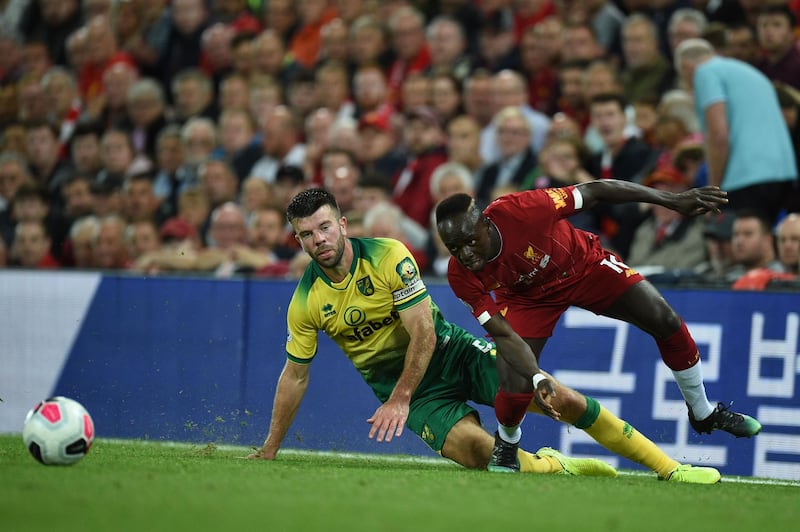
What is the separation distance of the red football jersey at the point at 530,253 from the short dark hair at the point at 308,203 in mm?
873

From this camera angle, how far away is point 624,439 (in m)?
8.23

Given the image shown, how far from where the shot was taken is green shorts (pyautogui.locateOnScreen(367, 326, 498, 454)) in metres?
8.48

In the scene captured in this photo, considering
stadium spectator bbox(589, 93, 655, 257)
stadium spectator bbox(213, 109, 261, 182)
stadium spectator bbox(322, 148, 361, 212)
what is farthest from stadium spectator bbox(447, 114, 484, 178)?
stadium spectator bbox(213, 109, 261, 182)

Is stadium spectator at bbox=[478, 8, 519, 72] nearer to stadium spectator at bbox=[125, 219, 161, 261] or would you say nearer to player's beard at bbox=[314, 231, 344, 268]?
stadium spectator at bbox=[125, 219, 161, 261]

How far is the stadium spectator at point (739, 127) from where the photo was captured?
418 inches

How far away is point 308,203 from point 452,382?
5.26 feet

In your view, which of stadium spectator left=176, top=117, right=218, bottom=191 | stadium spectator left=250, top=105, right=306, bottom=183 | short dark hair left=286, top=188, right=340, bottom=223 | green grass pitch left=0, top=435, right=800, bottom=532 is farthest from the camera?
stadium spectator left=176, top=117, right=218, bottom=191

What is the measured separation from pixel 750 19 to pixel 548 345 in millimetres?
4472

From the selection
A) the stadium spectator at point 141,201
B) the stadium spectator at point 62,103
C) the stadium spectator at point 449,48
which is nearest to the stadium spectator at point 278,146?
the stadium spectator at point 141,201

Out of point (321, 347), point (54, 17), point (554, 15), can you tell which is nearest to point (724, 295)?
point (321, 347)

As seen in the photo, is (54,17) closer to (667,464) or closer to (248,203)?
(248,203)

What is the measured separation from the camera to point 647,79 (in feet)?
42.3

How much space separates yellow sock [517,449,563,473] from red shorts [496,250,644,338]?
0.77 metres

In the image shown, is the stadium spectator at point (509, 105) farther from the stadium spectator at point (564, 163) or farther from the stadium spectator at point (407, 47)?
the stadium spectator at point (407, 47)
